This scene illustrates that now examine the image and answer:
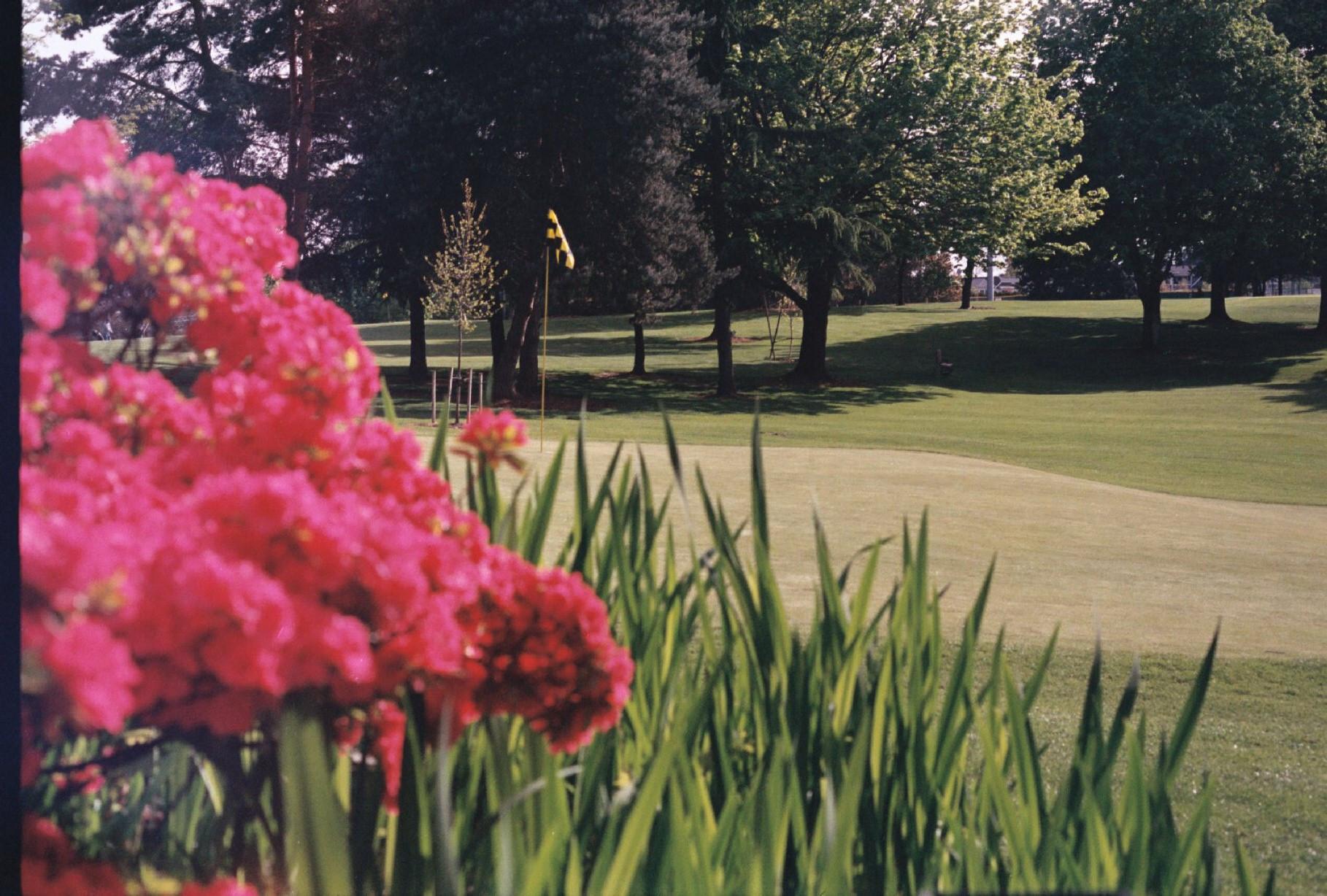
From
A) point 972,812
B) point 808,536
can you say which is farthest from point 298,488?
point 808,536

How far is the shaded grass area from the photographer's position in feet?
6.80

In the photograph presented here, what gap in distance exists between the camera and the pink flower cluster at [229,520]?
491mm

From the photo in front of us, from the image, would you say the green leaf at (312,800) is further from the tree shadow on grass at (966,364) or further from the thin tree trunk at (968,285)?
the thin tree trunk at (968,285)

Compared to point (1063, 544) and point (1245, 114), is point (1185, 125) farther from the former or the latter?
point (1063, 544)

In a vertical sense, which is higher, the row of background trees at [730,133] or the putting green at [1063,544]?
the row of background trees at [730,133]

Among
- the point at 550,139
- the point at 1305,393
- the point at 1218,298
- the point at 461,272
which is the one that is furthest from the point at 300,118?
the point at 1218,298

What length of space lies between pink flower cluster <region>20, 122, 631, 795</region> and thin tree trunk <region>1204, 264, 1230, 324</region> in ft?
57.2

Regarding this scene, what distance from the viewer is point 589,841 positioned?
39.5 inches

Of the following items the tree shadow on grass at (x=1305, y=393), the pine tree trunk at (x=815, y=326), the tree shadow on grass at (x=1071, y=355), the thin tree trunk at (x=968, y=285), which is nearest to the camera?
the pine tree trunk at (x=815, y=326)

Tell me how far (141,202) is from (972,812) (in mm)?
996

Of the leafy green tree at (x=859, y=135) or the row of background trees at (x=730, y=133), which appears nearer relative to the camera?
the row of background trees at (x=730, y=133)

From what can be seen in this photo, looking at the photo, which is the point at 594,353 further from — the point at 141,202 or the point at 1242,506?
the point at 141,202

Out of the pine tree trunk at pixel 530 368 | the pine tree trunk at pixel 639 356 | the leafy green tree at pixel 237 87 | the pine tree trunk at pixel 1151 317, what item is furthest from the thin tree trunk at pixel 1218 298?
the leafy green tree at pixel 237 87

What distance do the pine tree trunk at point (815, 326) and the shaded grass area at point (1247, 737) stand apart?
4573mm
